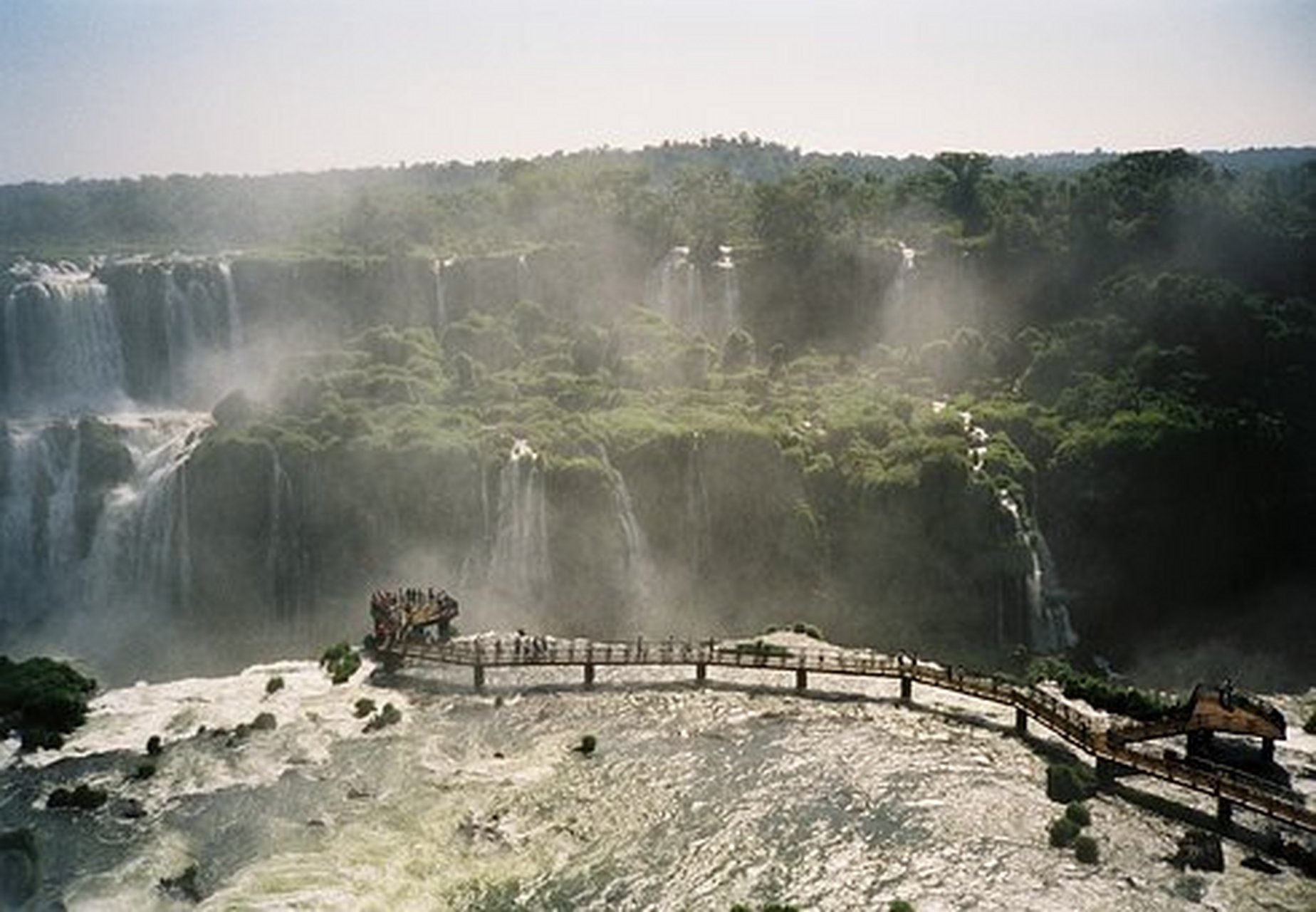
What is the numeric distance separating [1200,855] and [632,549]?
4097 centimetres

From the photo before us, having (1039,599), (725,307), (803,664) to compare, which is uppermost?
(725,307)

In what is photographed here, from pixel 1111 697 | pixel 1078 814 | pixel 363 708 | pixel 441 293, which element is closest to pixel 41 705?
pixel 363 708

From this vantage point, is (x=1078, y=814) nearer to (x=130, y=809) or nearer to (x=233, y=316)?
(x=130, y=809)

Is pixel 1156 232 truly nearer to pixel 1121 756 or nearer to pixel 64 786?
pixel 1121 756

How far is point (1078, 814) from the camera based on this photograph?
4406 centimetres

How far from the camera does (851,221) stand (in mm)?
116062

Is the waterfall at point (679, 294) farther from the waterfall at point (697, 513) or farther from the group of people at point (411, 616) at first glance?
the group of people at point (411, 616)

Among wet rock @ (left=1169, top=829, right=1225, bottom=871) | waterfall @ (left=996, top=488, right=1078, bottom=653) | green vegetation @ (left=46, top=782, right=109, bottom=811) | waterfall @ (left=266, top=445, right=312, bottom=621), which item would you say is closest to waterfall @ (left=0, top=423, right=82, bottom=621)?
waterfall @ (left=266, top=445, right=312, bottom=621)

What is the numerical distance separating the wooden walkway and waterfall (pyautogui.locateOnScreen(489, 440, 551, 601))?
9.16m

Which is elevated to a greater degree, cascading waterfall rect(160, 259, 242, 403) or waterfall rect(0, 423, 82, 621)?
cascading waterfall rect(160, 259, 242, 403)

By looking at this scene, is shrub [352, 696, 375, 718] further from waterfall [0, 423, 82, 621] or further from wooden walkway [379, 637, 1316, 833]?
waterfall [0, 423, 82, 621]

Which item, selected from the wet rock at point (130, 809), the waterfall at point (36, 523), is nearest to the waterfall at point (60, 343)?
the waterfall at point (36, 523)

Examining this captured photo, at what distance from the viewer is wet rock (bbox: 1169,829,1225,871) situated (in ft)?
136

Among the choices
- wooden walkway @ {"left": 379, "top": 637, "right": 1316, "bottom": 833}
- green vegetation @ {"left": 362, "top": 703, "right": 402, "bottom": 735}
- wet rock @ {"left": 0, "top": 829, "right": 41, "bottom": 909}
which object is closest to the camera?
wet rock @ {"left": 0, "top": 829, "right": 41, "bottom": 909}
